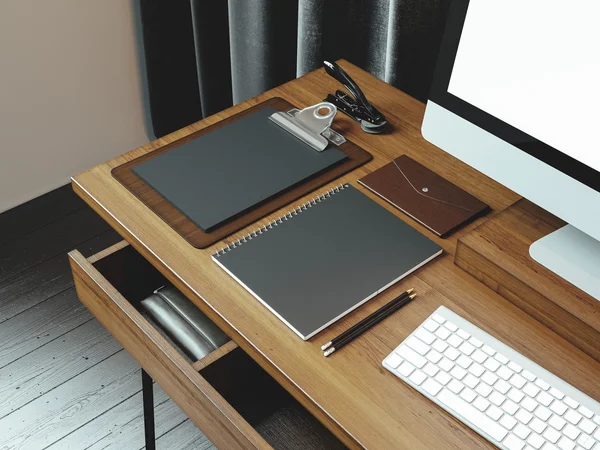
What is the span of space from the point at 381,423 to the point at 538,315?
26 centimetres

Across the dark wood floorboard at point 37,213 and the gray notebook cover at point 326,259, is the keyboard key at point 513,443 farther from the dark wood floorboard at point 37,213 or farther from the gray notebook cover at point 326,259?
the dark wood floorboard at point 37,213

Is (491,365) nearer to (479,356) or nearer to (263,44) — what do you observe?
(479,356)

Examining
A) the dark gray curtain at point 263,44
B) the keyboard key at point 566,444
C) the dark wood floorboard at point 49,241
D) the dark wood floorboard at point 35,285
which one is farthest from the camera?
the dark wood floorboard at point 49,241

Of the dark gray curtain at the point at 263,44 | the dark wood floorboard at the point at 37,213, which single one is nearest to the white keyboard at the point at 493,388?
the dark gray curtain at the point at 263,44

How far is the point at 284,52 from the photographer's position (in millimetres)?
1748

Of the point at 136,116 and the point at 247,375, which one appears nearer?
the point at 247,375

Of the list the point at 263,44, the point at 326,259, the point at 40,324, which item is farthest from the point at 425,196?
the point at 40,324

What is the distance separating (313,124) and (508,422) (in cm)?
57

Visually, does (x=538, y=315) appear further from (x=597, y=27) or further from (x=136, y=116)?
(x=136, y=116)

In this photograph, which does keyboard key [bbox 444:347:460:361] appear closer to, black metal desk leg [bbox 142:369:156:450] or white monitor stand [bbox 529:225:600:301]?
white monitor stand [bbox 529:225:600:301]

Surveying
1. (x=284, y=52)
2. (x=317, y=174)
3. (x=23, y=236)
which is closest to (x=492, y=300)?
(x=317, y=174)

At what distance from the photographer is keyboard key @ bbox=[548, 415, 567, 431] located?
0.80 m

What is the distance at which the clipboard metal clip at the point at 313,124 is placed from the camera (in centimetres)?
118

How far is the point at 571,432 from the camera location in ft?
2.62
